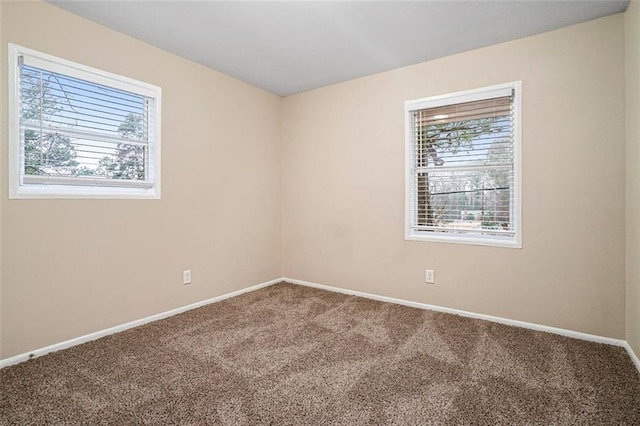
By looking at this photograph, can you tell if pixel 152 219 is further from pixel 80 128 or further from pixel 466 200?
pixel 466 200

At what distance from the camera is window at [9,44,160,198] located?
216 centimetres

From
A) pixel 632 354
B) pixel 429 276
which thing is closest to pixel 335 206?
pixel 429 276

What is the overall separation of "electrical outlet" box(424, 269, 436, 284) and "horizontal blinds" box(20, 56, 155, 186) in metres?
2.74

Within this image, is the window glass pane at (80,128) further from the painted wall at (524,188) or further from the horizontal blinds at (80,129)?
the painted wall at (524,188)

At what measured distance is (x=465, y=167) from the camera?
3035 millimetres

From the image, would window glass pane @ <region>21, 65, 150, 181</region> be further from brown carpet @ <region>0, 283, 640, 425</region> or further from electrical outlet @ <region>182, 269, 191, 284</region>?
brown carpet @ <region>0, 283, 640, 425</region>

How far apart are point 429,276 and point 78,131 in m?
3.23

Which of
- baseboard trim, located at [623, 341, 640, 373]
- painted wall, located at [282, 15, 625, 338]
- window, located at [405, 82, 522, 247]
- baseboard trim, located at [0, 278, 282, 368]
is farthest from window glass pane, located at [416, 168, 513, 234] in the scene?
baseboard trim, located at [0, 278, 282, 368]

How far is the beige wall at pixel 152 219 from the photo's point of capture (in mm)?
2168

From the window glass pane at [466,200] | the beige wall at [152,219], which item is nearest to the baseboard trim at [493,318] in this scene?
the window glass pane at [466,200]

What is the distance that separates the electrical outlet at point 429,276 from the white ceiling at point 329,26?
6.73ft

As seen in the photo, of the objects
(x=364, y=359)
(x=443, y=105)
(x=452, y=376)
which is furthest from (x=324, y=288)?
(x=443, y=105)

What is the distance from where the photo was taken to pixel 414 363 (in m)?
2.14

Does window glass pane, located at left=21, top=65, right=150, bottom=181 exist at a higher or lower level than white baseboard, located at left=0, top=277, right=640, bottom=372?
higher
